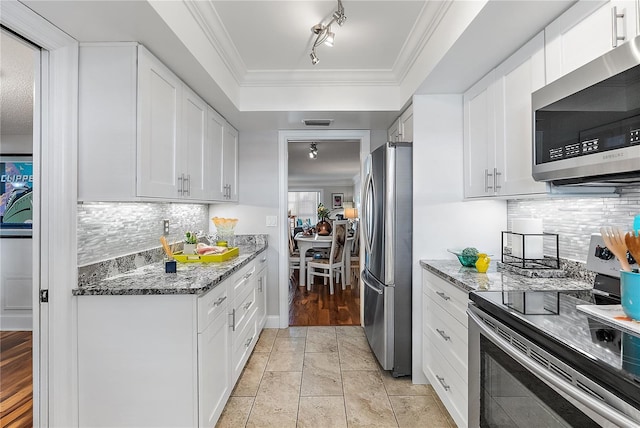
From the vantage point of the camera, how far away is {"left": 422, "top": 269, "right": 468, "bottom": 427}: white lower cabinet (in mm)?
1696

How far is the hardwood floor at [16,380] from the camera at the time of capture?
1.97m

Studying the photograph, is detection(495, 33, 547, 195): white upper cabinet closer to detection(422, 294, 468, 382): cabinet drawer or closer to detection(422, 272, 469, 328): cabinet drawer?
detection(422, 272, 469, 328): cabinet drawer

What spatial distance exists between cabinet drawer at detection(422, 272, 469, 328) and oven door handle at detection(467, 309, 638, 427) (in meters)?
0.36

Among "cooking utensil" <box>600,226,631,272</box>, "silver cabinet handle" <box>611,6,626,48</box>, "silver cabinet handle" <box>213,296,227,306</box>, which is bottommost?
"silver cabinet handle" <box>213,296,227,306</box>

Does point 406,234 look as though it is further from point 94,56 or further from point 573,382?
point 94,56

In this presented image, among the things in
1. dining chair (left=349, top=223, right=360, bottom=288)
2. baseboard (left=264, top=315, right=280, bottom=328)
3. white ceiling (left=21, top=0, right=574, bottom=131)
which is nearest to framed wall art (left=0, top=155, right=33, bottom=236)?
white ceiling (left=21, top=0, right=574, bottom=131)

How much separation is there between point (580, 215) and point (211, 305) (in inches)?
80.5

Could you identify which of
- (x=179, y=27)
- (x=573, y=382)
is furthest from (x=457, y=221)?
(x=179, y=27)

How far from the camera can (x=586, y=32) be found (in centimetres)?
131

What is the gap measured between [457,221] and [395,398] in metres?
1.32

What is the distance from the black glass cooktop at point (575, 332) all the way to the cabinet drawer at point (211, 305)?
50.9 inches

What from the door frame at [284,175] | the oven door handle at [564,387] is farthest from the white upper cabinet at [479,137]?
the door frame at [284,175]

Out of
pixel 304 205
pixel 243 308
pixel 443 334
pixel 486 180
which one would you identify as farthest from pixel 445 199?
pixel 304 205

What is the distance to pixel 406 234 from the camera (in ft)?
7.92
